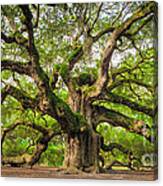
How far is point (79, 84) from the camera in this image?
9.42 feet

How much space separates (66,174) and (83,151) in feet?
0.37

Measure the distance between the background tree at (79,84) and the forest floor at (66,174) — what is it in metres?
0.03

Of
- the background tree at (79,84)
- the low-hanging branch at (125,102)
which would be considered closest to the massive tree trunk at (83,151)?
the background tree at (79,84)

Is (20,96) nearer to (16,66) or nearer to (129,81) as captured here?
(16,66)

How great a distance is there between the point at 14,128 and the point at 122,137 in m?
0.44

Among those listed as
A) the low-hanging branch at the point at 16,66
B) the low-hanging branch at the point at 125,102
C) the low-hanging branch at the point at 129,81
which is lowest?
the low-hanging branch at the point at 125,102

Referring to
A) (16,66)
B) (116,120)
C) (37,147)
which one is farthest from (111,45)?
(37,147)

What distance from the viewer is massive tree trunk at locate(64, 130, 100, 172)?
2850 millimetres

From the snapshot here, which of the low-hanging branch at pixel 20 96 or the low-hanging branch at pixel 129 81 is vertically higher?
the low-hanging branch at pixel 129 81

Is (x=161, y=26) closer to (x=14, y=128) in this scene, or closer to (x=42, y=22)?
(x=42, y=22)

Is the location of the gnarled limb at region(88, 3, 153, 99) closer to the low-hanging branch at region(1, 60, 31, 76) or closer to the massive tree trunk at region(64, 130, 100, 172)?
the massive tree trunk at region(64, 130, 100, 172)

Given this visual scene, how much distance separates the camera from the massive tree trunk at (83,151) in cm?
285

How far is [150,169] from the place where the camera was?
9.20 feet

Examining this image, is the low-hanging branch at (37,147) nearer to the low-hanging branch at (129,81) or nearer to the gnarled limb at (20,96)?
the gnarled limb at (20,96)
